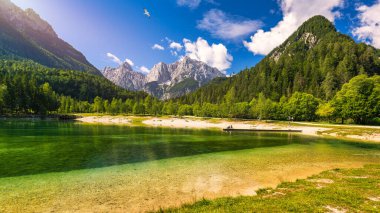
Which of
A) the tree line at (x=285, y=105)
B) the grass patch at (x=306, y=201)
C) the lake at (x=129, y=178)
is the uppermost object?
the tree line at (x=285, y=105)

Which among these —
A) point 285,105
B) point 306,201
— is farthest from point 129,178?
point 285,105

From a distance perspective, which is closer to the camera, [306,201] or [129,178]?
[306,201]

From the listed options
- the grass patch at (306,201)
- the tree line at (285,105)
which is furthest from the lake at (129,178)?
the tree line at (285,105)

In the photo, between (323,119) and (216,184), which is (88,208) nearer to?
(216,184)

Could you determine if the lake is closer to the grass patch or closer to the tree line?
the grass patch

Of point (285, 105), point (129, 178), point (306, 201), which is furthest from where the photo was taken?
point (285, 105)

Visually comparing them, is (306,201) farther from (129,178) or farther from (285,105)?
(285,105)

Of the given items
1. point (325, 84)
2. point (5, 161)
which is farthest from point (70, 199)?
point (325, 84)

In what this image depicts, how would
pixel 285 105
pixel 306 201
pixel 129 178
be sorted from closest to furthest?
pixel 306 201, pixel 129 178, pixel 285 105

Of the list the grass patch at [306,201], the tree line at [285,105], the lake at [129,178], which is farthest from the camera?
the tree line at [285,105]

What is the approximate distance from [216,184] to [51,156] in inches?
1000

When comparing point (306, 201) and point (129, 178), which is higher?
point (306, 201)

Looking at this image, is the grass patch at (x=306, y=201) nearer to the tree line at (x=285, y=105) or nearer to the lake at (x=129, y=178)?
the lake at (x=129, y=178)

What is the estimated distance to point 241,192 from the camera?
17.8 m
